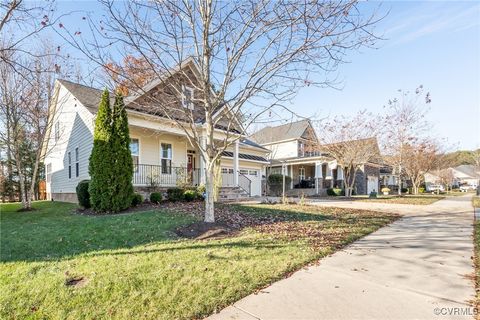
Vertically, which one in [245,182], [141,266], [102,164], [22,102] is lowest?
[141,266]

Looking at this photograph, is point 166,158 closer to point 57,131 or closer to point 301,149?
point 57,131

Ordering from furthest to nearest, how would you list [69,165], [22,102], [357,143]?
[357,143]
[69,165]
[22,102]

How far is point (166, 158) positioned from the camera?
15609mm

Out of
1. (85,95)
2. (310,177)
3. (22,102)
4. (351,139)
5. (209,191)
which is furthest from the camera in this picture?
(310,177)

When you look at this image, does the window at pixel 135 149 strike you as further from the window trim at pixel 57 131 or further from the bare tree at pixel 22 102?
the window trim at pixel 57 131

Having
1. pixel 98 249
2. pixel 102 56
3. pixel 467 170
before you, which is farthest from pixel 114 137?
pixel 467 170

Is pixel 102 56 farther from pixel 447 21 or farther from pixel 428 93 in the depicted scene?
pixel 428 93

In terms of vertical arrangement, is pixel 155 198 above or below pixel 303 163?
below

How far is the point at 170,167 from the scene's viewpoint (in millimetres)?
15641

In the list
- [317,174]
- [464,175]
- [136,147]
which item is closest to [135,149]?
[136,147]

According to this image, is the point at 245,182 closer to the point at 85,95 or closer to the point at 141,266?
the point at 85,95

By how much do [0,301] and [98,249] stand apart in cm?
191

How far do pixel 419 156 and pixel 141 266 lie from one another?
Answer: 91.0 feet

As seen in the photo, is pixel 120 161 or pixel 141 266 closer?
pixel 141 266
